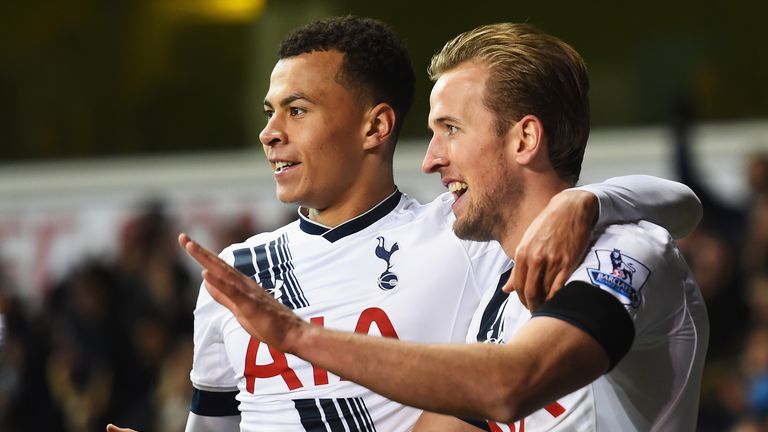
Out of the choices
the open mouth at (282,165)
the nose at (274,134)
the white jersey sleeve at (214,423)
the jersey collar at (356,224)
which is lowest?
the white jersey sleeve at (214,423)

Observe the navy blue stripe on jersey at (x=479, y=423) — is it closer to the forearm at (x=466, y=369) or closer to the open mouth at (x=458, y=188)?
the open mouth at (x=458, y=188)

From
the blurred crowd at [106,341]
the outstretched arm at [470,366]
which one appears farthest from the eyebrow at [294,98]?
the blurred crowd at [106,341]

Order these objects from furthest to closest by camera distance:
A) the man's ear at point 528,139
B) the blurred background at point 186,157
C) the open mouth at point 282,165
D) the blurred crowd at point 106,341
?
the blurred crowd at point 106,341, the blurred background at point 186,157, the open mouth at point 282,165, the man's ear at point 528,139

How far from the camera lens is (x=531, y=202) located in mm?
2775

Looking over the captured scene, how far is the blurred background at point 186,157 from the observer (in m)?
6.52

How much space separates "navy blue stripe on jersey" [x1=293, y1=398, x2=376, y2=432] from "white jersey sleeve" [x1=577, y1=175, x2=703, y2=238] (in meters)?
0.84

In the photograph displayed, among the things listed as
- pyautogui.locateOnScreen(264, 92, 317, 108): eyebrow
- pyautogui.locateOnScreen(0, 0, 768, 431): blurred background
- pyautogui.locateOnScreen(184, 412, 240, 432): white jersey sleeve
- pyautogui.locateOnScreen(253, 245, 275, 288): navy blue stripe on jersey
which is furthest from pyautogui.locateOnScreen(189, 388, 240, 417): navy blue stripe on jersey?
pyautogui.locateOnScreen(0, 0, 768, 431): blurred background

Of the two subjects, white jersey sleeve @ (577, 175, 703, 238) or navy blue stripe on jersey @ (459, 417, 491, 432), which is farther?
navy blue stripe on jersey @ (459, 417, 491, 432)

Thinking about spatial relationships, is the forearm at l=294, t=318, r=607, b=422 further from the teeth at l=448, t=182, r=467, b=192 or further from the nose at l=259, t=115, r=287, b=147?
the nose at l=259, t=115, r=287, b=147

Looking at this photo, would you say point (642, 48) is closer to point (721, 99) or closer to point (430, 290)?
point (721, 99)

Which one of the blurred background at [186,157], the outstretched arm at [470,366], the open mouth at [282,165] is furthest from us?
the blurred background at [186,157]

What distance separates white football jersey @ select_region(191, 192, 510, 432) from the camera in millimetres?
3109

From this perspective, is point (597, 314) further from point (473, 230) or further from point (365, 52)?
point (365, 52)

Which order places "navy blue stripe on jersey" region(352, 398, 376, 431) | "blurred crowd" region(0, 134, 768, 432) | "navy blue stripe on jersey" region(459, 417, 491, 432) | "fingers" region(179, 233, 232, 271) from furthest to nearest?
"blurred crowd" region(0, 134, 768, 432)
"navy blue stripe on jersey" region(352, 398, 376, 431)
"navy blue stripe on jersey" region(459, 417, 491, 432)
"fingers" region(179, 233, 232, 271)
